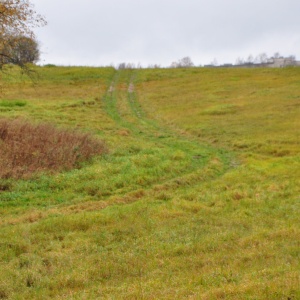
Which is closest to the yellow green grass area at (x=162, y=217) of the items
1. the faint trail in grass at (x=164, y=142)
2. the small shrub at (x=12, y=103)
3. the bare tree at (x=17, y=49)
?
the faint trail in grass at (x=164, y=142)

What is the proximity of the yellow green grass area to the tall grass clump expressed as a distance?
619 mm

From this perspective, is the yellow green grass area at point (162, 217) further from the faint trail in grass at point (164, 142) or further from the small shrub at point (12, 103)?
the small shrub at point (12, 103)

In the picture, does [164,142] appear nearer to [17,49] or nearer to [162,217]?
[17,49]

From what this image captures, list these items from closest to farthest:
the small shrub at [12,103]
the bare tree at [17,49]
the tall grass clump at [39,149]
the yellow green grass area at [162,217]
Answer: the yellow green grass area at [162,217] < the tall grass clump at [39,149] < the bare tree at [17,49] < the small shrub at [12,103]

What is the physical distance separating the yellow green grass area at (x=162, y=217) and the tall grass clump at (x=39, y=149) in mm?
619

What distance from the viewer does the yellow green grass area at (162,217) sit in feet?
22.5

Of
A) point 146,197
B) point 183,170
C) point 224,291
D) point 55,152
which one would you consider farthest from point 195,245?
point 55,152

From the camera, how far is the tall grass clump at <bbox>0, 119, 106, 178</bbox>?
15.1m

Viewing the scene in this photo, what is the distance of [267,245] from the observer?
Result: 336 inches

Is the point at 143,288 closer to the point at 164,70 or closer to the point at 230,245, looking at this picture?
the point at 230,245

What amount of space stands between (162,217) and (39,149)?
7764 mm

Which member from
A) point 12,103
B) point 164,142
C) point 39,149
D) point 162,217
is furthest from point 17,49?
point 162,217

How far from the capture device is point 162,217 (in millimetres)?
11203

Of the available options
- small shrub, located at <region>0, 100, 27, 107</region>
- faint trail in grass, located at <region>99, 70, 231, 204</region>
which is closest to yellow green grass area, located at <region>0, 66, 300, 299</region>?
faint trail in grass, located at <region>99, 70, 231, 204</region>
